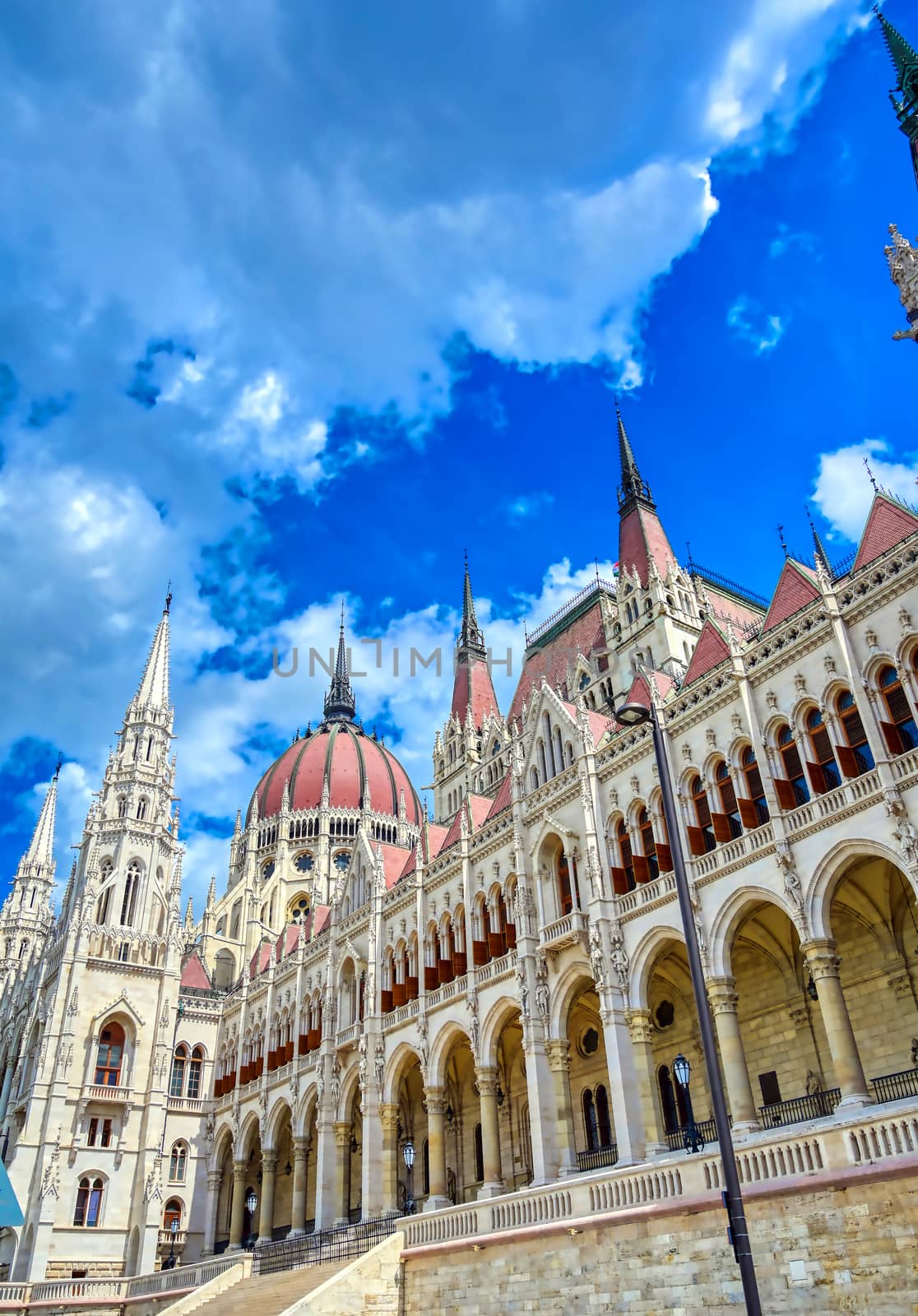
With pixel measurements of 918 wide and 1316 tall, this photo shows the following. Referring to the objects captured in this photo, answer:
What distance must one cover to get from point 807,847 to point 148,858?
39999mm

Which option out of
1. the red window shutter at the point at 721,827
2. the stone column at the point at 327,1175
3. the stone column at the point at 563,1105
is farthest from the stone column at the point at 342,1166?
the red window shutter at the point at 721,827

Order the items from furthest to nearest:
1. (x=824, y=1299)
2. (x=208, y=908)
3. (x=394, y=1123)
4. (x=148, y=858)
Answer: (x=208, y=908), (x=148, y=858), (x=394, y=1123), (x=824, y=1299)

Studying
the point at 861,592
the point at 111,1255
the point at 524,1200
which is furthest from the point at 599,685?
the point at 111,1255

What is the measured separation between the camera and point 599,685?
136ft

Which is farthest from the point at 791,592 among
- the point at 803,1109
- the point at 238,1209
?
the point at 238,1209

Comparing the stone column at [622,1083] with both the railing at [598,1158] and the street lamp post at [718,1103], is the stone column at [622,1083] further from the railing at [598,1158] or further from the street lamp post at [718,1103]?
the street lamp post at [718,1103]

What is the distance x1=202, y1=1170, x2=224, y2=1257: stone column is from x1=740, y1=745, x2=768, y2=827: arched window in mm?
37434

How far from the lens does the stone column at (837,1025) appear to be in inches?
820

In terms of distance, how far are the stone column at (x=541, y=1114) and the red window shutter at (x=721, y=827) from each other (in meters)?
8.78

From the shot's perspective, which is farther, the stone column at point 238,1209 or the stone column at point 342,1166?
the stone column at point 238,1209

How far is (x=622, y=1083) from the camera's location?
2627 cm

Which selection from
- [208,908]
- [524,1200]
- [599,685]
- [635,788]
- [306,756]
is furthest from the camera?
[306,756]

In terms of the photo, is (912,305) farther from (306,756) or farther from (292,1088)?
(306,756)

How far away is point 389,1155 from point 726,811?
1920 centimetres
